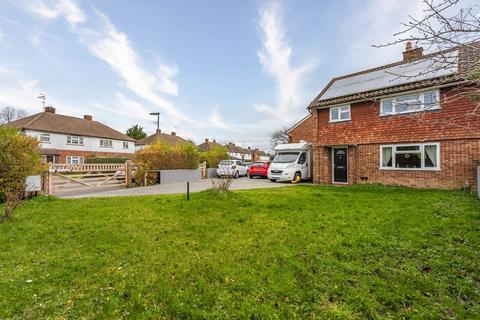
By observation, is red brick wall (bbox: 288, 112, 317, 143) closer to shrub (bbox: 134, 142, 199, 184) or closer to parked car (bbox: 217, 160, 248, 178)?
parked car (bbox: 217, 160, 248, 178)

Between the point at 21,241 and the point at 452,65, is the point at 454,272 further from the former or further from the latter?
the point at 21,241

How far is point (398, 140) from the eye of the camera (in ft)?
39.2

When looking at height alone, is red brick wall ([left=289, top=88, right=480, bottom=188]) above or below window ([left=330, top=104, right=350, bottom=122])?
below

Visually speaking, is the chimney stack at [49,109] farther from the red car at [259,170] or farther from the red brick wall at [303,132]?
the red brick wall at [303,132]

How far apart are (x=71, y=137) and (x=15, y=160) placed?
26.6m

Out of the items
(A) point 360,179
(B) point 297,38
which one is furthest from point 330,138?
(B) point 297,38

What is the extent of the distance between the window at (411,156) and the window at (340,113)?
2.69m

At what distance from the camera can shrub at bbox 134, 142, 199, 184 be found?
15.4 metres

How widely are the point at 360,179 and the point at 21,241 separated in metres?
14.1

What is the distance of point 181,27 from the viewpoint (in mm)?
12383

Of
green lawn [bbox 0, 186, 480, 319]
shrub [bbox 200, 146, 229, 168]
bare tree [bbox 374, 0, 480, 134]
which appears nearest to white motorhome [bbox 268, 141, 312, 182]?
shrub [bbox 200, 146, 229, 168]

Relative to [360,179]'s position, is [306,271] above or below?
below

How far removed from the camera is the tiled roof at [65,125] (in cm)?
2817

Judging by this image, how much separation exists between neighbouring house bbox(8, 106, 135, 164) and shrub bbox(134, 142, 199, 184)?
56.2 feet
